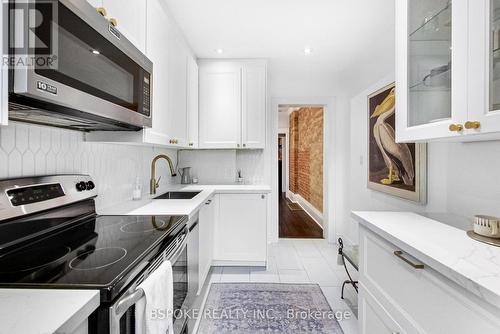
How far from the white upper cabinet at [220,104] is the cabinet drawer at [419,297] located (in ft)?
6.66

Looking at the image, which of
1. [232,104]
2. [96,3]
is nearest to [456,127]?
[96,3]

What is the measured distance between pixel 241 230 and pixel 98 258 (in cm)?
191

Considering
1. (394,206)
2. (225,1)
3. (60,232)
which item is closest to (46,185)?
→ (60,232)

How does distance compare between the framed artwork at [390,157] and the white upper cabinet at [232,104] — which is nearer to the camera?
the framed artwork at [390,157]

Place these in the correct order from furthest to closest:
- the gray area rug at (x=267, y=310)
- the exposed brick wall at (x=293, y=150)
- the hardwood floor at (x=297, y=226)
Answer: the exposed brick wall at (x=293, y=150), the hardwood floor at (x=297, y=226), the gray area rug at (x=267, y=310)

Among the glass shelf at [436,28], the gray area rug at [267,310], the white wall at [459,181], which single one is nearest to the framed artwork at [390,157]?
the white wall at [459,181]

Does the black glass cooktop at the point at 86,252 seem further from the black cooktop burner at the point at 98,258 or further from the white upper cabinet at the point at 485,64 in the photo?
the white upper cabinet at the point at 485,64

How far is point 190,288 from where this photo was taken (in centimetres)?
156

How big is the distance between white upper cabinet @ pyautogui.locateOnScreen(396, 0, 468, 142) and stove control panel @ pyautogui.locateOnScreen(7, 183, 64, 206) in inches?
71.3

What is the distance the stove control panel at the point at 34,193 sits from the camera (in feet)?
3.14

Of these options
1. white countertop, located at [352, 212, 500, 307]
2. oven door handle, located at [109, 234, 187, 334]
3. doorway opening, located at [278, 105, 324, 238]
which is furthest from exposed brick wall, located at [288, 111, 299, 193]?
oven door handle, located at [109, 234, 187, 334]

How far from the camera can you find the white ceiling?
197 cm

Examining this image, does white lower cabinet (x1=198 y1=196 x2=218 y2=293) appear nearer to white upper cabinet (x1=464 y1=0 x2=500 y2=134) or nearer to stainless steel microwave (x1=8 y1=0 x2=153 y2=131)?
stainless steel microwave (x1=8 y1=0 x2=153 y2=131)

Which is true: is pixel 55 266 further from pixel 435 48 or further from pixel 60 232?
pixel 435 48
